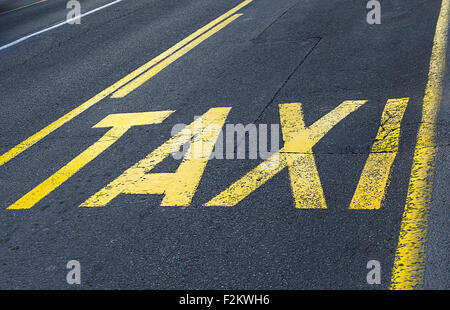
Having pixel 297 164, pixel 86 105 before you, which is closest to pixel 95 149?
pixel 86 105

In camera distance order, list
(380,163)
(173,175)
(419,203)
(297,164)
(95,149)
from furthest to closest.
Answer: (95,149)
(173,175)
(297,164)
(380,163)
(419,203)

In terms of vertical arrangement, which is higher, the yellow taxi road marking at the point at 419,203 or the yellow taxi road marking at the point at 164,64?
the yellow taxi road marking at the point at 164,64

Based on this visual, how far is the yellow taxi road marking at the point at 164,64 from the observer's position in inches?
279

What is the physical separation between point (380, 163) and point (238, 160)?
120 cm

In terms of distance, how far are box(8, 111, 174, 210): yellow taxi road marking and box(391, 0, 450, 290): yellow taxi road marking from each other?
2671mm

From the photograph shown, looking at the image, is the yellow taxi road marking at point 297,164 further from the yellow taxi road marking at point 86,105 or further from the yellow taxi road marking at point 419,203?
the yellow taxi road marking at point 86,105

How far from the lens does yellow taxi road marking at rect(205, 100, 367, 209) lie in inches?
166

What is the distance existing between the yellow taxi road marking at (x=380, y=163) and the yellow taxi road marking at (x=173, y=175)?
1313 millimetres

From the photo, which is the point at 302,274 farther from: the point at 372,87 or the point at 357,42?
the point at 357,42

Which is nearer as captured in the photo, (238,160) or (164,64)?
(238,160)

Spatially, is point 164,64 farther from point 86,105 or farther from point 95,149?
point 95,149

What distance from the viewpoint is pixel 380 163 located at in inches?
175

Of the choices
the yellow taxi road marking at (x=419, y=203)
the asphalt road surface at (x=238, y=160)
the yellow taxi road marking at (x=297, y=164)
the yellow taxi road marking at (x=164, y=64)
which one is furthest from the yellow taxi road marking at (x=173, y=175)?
the yellow taxi road marking at (x=164, y=64)

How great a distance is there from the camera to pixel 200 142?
17.5ft
